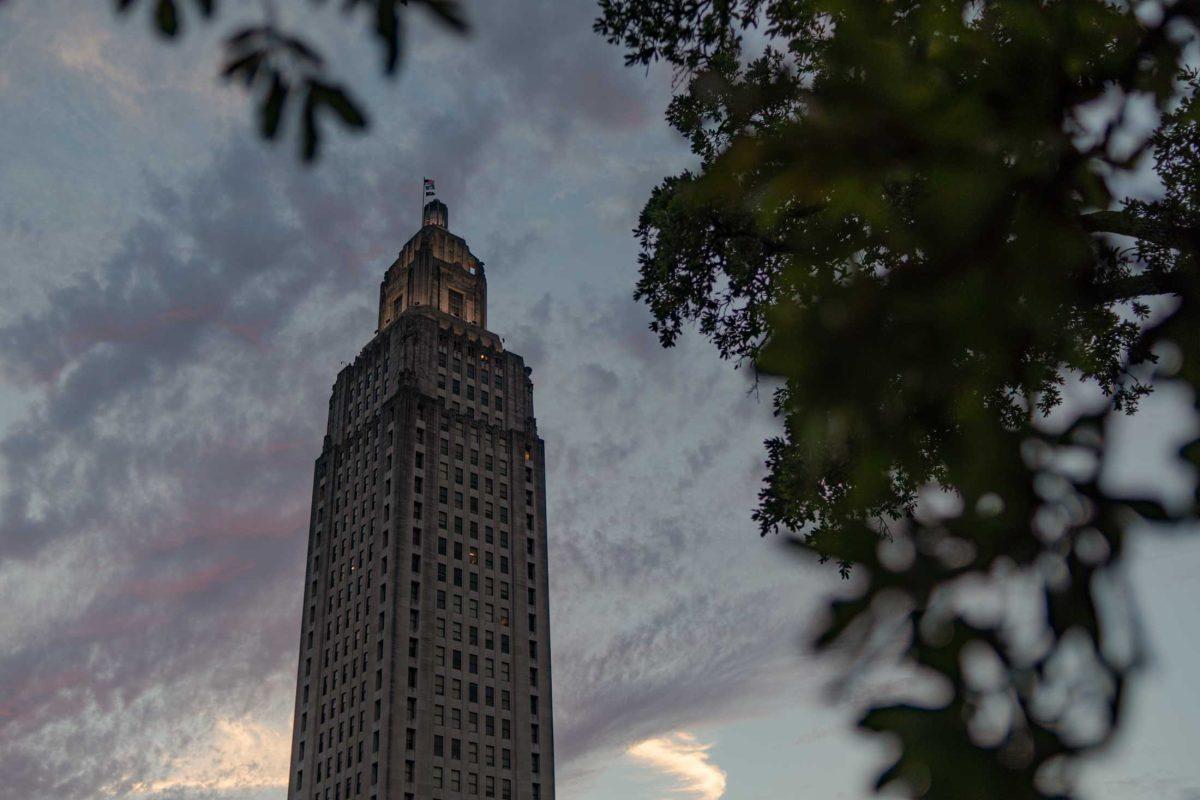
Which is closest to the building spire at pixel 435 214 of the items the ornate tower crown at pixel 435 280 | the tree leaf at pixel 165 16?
the ornate tower crown at pixel 435 280

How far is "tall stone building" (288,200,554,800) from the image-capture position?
7456 centimetres

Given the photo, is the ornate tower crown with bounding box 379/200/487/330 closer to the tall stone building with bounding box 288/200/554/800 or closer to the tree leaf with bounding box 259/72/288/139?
the tall stone building with bounding box 288/200/554/800

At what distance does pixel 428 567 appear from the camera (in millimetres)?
80312

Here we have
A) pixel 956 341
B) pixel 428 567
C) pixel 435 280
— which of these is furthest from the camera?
pixel 435 280

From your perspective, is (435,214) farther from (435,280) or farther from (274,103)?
(274,103)

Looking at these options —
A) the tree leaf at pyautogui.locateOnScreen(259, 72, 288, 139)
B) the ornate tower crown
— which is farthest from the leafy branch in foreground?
the ornate tower crown

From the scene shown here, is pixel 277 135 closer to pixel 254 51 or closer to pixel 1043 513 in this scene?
pixel 254 51

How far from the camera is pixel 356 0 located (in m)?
4.65

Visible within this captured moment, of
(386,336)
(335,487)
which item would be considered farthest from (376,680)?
(386,336)

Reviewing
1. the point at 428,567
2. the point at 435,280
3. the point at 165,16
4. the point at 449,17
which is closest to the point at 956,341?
the point at 449,17

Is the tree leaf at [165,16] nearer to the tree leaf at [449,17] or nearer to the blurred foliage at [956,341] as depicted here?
the tree leaf at [449,17]

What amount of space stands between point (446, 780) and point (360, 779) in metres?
6.36

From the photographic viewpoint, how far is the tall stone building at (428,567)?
245 feet

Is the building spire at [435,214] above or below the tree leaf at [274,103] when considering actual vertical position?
above
